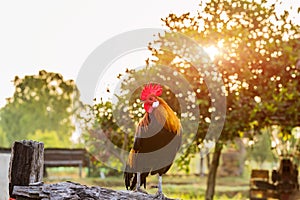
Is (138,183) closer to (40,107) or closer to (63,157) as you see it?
(63,157)

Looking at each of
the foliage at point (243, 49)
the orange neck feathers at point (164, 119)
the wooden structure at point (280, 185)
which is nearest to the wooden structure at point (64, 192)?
the orange neck feathers at point (164, 119)

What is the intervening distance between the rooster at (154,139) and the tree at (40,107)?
109ft

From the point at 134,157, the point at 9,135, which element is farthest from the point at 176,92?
the point at 9,135

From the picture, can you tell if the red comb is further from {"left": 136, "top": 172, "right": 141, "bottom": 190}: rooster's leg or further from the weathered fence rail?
the weathered fence rail

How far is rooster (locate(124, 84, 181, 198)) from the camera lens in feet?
22.4

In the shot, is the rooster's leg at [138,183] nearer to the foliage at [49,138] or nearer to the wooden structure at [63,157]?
the wooden structure at [63,157]

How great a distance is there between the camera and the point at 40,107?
137ft

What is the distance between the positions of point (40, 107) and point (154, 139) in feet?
118

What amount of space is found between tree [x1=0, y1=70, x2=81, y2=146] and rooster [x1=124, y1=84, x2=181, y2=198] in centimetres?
3312

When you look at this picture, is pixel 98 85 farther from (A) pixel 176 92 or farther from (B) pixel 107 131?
(B) pixel 107 131

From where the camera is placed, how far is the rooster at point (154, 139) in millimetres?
6816

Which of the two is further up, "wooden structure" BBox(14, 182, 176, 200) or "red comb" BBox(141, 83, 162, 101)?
"red comb" BBox(141, 83, 162, 101)

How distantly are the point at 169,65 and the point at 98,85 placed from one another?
2668 millimetres

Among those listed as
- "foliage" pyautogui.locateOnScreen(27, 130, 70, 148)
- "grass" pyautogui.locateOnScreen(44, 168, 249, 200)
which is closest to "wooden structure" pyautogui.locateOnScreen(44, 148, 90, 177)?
"grass" pyautogui.locateOnScreen(44, 168, 249, 200)
